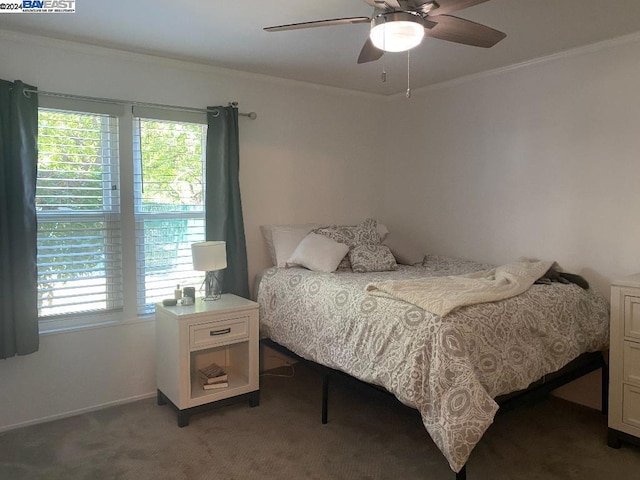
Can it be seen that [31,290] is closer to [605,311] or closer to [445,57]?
[445,57]

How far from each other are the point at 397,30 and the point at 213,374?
2.35m

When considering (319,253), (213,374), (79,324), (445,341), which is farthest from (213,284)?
(445,341)

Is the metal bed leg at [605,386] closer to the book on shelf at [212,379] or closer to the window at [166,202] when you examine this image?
the book on shelf at [212,379]

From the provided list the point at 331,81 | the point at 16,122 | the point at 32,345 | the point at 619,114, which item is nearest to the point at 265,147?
the point at 331,81

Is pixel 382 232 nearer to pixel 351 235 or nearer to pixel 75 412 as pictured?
pixel 351 235

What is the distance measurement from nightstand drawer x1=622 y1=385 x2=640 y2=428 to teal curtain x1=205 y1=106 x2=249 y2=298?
2448 millimetres

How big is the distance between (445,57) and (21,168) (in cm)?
272

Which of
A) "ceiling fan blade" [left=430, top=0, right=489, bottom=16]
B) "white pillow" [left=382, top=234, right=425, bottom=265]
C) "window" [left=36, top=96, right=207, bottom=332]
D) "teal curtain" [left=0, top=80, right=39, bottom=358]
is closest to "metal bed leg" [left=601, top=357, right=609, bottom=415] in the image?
"white pillow" [left=382, top=234, right=425, bottom=265]

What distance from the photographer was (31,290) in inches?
113

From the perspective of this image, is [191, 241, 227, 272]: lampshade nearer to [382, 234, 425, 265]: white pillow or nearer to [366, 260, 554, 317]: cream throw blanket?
[366, 260, 554, 317]: cream throw blanket

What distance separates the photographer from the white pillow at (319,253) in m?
3.47

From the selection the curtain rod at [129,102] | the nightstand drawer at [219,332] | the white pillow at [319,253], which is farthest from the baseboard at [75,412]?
the curtain rod at [129,102]

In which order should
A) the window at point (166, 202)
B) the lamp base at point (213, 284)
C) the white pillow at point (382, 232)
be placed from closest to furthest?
the window at point (166, 202) → the lamp base at point (213, 284) → the white pillow at point (382, 232)

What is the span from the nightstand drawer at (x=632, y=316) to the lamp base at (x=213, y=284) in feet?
7.97
